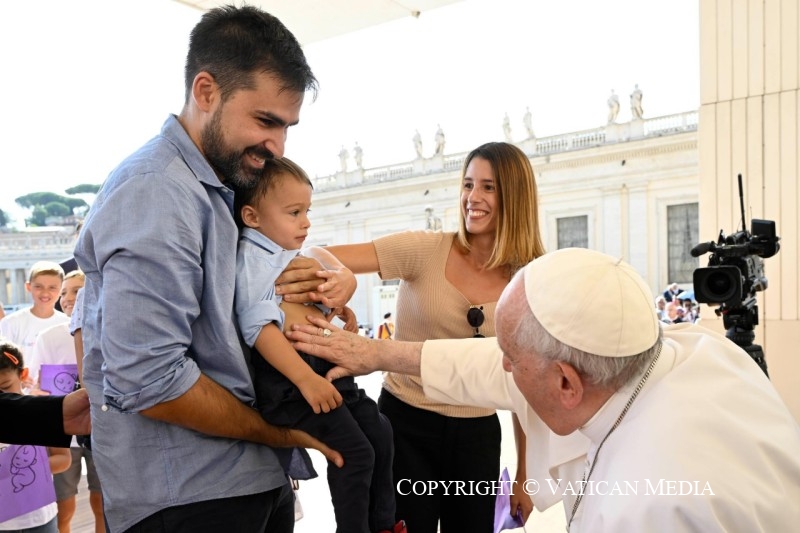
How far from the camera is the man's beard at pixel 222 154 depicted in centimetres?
141

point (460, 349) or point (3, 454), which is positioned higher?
point (460, 349)

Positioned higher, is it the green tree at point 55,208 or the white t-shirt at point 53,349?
the green tree at point 55,208

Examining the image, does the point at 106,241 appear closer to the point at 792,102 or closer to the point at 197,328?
the point at 197,328

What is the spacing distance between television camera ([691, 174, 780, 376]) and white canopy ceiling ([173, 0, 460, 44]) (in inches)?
126

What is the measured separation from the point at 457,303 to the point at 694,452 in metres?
1.32

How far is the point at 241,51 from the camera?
1382 millimetres

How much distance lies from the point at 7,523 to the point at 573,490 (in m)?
2.34

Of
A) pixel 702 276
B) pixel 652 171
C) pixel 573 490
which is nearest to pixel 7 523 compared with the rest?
pixel 573 490

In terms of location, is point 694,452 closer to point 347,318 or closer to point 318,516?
point 347,318

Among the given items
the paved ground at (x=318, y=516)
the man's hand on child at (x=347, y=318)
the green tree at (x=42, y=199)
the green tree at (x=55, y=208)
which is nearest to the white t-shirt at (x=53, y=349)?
the paved ground at (x=318, y=516)

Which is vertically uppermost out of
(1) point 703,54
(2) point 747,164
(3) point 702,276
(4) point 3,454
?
(1) point 703,54

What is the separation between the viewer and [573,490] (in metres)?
1.64

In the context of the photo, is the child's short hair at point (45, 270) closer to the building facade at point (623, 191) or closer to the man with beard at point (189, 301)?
the man with beard at point (189, 301)

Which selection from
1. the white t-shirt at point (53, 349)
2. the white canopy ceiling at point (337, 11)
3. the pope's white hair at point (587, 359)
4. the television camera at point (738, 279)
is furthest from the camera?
the white canopy ceiling at point (337, 11)
